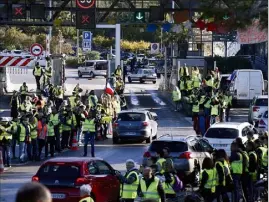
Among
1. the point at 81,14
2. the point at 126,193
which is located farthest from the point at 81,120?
the point at 126,193

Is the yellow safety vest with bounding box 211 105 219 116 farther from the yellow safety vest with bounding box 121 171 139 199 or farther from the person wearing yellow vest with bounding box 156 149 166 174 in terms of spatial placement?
the yellow safety vest with bounding box 121 171 139 199

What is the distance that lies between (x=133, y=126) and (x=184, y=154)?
10092 mm

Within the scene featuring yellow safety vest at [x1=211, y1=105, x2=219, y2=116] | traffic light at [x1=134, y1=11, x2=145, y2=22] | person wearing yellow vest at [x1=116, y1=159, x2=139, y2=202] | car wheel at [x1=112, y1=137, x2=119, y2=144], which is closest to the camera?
person wearing yellow vest at [x1=116, y1=159, x2=139, y2=202]

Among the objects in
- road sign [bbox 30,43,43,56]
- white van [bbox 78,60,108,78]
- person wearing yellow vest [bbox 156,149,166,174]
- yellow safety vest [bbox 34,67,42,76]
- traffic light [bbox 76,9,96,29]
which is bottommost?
white van [bbox 78,60,108,78]

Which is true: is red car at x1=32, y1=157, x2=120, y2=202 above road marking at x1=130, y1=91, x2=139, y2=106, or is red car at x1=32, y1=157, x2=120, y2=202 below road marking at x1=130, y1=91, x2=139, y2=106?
above

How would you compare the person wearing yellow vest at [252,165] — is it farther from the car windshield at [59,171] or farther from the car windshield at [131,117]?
the car windshield at [131,117]

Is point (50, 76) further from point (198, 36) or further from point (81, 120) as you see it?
point (198, 36)

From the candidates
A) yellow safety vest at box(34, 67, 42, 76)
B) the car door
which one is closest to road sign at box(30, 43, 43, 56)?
yellow safety vest at box(34, 67, 42, 76)

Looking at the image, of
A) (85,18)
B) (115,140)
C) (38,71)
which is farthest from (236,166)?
(38,71)

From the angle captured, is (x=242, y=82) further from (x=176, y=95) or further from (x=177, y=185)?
(x=177, y=185)

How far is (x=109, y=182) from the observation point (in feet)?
62.5

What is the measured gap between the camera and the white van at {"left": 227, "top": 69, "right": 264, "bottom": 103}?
46.4 m

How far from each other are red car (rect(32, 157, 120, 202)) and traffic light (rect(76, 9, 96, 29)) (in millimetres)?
18068

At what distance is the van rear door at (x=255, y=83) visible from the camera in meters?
46.3
